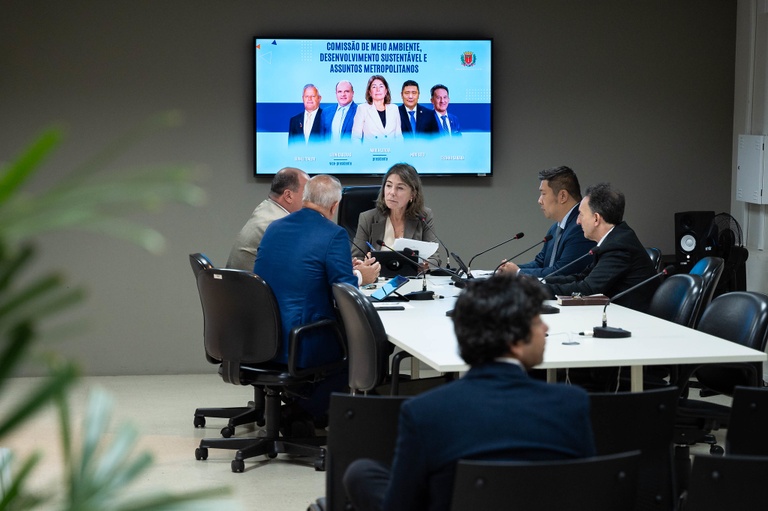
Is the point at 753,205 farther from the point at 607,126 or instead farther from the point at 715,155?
the point at 607,126

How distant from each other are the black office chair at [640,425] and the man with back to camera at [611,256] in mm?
2223

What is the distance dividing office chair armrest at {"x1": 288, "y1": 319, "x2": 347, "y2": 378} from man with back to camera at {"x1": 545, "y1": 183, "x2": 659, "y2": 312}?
1.06 m

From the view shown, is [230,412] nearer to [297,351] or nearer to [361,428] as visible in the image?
[297,351]

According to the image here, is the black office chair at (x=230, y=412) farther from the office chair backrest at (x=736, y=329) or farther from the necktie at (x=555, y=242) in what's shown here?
the office chair backrest at (x=736, y=329)

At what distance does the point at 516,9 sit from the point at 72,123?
10.2ft

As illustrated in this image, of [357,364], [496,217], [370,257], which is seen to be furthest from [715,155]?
[357,364]

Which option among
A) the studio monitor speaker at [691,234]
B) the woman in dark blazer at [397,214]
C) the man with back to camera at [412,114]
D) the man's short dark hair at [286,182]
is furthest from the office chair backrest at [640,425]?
the man with back to camera at [412,114]

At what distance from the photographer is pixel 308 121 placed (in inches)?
272

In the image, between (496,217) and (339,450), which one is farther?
(496,217)

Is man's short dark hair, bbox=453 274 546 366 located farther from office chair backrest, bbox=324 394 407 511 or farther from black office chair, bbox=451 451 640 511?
office chair backrest, bbox=324 394 407 511

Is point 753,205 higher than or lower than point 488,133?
lower

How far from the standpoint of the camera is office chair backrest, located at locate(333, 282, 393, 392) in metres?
4.02

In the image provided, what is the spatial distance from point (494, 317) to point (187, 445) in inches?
132

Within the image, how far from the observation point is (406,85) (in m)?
6.99
